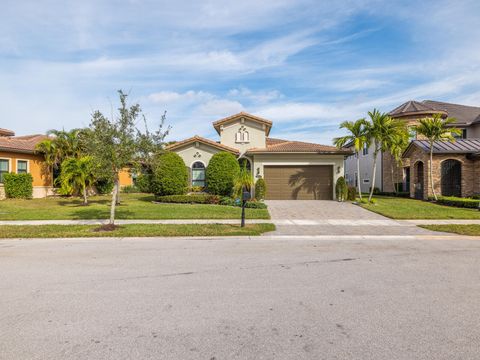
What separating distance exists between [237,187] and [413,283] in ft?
49.9

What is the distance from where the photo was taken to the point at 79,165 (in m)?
19.2

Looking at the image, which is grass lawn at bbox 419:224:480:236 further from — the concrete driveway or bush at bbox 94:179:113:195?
bush at bbox 94:179:113:195

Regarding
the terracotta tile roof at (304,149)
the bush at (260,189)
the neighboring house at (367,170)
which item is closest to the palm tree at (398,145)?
the neighboring house at (367,170)

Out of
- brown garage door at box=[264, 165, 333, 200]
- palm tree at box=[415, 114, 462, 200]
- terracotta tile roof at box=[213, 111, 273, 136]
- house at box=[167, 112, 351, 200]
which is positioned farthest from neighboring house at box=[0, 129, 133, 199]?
palm tree at box=[415, 114, 462, 200]

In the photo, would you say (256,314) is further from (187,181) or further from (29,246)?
(187,181)

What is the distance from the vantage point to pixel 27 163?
23.4 m

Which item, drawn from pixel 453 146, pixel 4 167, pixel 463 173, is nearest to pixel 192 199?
pixel 4 167

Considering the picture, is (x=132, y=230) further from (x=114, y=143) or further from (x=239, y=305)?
(x=239, y=305)

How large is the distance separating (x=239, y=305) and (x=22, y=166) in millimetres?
24907

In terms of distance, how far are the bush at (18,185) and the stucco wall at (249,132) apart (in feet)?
47.4

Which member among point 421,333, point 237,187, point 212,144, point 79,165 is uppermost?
point 212,144

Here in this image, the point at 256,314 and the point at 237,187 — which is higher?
the point at 237,187

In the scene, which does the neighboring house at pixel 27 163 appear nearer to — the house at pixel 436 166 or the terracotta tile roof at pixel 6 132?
the terracotta tile roof at pixel 6 132

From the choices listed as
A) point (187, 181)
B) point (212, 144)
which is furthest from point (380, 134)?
point (187, 181)
